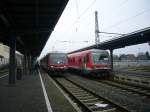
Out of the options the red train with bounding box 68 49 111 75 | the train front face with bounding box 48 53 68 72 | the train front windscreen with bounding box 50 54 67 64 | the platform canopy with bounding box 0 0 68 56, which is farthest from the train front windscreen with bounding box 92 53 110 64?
the platform canopy with bounding box 0 0 68 56

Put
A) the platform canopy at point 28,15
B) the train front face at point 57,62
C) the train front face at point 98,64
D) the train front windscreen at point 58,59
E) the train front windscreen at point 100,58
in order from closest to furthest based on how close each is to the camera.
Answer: the platform canopy at point 28,15, the train front face at point 98,64, the train front windscreen at point 100,58, the train front face at point 57,62, the train front windscreen at point 58,59

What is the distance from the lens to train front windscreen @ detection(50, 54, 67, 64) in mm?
31273

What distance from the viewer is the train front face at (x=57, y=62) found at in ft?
101

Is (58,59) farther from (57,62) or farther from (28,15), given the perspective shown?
(28,15)

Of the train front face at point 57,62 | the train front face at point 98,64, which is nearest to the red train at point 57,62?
the train front face at point 57,62

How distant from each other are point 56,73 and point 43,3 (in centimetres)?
1788

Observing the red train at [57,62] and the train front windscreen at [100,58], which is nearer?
the train front windscreen at [100,58]

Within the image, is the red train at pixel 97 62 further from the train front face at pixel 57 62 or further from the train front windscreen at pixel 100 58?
the train front face at pixel 57 62

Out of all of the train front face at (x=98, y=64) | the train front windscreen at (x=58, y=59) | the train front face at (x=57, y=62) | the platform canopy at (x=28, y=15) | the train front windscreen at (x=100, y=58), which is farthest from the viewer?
the train front windscreen at (x=58, y=59)

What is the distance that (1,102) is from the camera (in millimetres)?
11461

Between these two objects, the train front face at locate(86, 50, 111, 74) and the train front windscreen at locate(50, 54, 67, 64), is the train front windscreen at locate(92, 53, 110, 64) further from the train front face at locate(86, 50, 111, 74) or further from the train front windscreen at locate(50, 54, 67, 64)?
the train front windscreen at locate(50, 54, 67, 64)

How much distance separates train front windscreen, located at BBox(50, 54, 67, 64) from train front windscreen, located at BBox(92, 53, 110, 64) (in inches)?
235

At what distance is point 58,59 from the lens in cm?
3150

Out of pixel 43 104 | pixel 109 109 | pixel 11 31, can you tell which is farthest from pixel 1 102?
pixel 11 31
